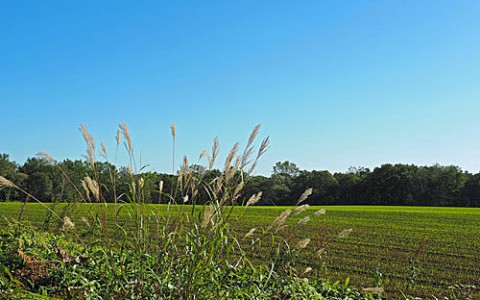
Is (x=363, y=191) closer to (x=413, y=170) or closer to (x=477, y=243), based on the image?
(x=413, y=170)

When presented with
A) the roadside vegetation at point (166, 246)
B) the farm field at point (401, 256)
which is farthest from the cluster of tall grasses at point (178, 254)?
the farm field at point (401, 256)

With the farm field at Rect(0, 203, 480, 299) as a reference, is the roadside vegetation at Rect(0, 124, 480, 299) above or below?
above

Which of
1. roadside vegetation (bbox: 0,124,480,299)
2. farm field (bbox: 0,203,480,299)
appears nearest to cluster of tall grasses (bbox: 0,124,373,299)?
roadside vegetation (bbox: 0,124,480,299)

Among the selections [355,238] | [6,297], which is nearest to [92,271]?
[6,297]

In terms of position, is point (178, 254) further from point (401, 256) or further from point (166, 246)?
point (401, 256)

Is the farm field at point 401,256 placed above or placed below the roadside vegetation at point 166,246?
below

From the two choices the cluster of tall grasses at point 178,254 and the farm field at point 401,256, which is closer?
the cluster of tall grasses at point 178,254

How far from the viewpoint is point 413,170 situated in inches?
2311

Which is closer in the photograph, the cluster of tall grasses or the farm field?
the cluster of tall grasses

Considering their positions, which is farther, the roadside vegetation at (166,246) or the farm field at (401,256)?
the farm field at (401,256)

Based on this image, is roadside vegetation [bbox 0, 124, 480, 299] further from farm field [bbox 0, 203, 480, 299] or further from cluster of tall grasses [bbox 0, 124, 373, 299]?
farm field [bbox 0, 203, 480, 299]

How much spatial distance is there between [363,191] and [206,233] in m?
55.1

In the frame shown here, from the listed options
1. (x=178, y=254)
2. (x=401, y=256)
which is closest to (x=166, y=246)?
(x=178, y=254)

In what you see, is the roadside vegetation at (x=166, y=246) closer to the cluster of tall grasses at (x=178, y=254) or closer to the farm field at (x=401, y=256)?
the cluster of tall grasses at (x=178, y=254)
